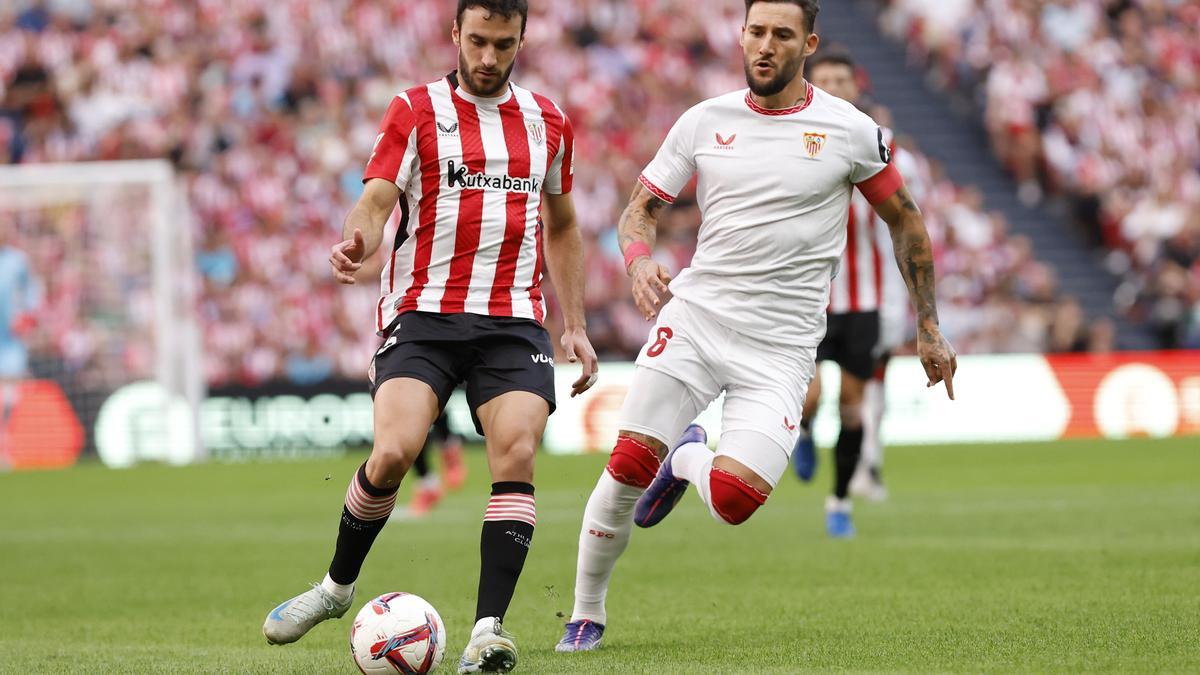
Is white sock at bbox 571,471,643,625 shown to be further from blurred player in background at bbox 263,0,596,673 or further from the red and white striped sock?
the red and white striped sock

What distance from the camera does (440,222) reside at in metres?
6.43

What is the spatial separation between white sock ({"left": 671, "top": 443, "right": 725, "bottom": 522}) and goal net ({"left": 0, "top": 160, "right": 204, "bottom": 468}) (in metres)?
14.7

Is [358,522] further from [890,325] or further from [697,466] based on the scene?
[890,325]

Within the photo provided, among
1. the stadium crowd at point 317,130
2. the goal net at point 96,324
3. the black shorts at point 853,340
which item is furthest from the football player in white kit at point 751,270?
the stadium crowd at point 317,130

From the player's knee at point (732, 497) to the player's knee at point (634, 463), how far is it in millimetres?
232

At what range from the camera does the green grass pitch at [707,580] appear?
6305 millimetres

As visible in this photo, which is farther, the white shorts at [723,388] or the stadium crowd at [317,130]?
the stadium crowd at [317,130]

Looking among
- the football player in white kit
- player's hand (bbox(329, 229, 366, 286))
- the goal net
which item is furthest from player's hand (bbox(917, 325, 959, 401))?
the goal net

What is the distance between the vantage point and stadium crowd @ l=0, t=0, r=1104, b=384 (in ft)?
76.2

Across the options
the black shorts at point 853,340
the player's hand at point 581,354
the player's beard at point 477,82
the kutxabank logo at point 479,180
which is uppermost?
the player's beard at point 477,82

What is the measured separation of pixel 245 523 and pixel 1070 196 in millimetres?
17139

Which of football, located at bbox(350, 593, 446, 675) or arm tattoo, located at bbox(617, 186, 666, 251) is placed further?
arm tattoo, located at bbox(617, 186, 666, 251)

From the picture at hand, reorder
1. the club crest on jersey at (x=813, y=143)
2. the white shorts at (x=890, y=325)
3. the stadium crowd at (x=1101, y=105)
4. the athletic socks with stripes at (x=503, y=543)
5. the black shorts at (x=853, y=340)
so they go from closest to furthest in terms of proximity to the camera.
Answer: the athletic socks with stripes at (x=503, y=543) < the club crest on jersey at (x=813, y=143) < the black shorts at (x=853, y=340) < the white shorts at (x=890, y=325) < the stadium crowd at (x=1101, y=105)

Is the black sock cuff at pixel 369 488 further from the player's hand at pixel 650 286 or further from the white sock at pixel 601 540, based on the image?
the player's hand at pixel 650 286
